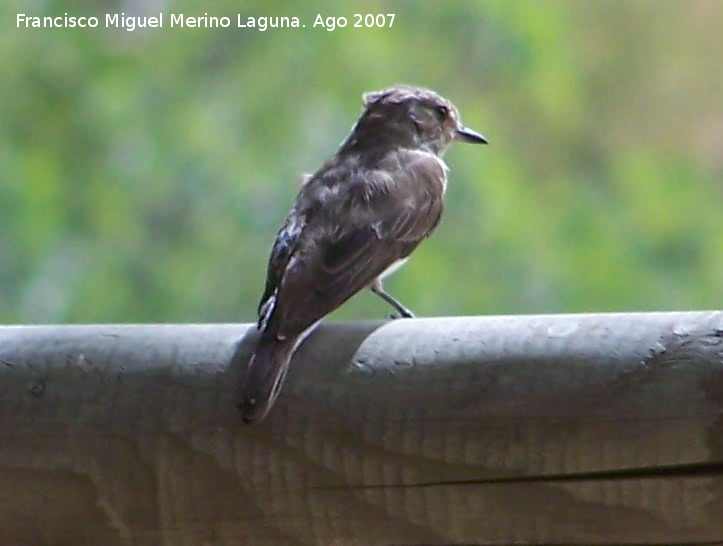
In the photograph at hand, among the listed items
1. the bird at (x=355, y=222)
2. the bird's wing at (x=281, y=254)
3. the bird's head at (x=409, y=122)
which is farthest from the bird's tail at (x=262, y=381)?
the bird's head at (x=409, y=122)

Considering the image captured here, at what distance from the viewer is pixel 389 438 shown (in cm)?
151

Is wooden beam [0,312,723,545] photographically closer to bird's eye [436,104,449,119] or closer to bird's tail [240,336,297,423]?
bird's tail [240,336,297,423]

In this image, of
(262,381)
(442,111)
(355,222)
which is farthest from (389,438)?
(442,111)

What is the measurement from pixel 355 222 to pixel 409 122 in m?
0.87

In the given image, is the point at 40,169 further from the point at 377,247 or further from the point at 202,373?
the point at 202,373

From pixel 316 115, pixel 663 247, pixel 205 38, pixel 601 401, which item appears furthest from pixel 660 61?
pixel 601 401

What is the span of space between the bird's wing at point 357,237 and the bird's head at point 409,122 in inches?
5.9

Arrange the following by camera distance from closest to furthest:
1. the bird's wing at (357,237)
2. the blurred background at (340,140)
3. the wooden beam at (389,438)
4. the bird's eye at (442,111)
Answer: the wooden beam at (389,438)
the bird's wing at (357,237)
the bird's eye at (442,111)
the blurred background at (340,140)

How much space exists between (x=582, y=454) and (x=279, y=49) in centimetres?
344

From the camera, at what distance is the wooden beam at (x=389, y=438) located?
1453 mm

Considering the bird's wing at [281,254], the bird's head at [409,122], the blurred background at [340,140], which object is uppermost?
the bird's head at [409,122]

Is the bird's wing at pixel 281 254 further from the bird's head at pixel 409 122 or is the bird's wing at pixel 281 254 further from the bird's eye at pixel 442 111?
the bird's eye at pixel 442 111

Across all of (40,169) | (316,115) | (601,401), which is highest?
(601,401)

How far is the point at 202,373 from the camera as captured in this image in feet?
5.28
